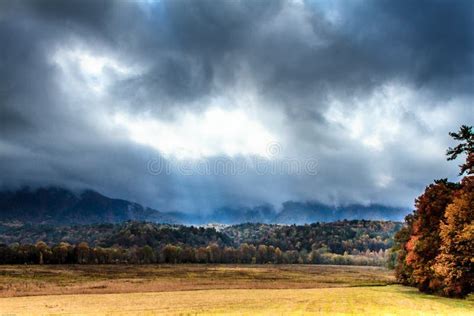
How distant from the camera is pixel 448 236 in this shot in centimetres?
5619

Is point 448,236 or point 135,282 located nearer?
point 448,236

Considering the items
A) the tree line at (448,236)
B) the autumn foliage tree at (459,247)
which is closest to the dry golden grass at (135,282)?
the tree line at (448,236)

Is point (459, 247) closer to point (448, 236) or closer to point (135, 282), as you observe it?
point (448, 236)

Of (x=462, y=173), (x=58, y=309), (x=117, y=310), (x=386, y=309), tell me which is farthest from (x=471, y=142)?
(x=58, y=309)

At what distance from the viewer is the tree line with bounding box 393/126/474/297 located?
53.1 m

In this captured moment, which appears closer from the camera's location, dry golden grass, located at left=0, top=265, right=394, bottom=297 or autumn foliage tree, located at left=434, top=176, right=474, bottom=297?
autumn foliage tree, located at left=434, top=176, right=474, bottom=297

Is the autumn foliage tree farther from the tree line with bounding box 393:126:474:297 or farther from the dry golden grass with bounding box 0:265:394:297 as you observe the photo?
the dry golden grass with bounding box 0:265:394:297

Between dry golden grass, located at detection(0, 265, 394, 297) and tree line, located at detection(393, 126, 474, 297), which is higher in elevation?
tree line, located at detection(393, 126, 474, 297)

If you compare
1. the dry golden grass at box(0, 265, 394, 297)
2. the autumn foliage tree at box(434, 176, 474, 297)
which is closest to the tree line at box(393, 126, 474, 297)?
the autumn foliage tree at box(434, 176, 474, 297)

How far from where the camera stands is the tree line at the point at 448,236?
174ft

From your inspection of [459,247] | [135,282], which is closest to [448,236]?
[459,247]

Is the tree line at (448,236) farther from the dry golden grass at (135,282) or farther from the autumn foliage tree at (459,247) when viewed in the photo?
the dry golden grass at (135,282)

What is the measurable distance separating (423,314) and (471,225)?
46.2ft

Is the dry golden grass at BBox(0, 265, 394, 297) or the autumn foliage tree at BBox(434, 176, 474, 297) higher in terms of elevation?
the autumn foliage tree at BBox(434, 176, 474, 297)
